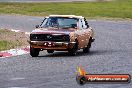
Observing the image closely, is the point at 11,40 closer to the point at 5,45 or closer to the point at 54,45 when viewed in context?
the point at 5,45

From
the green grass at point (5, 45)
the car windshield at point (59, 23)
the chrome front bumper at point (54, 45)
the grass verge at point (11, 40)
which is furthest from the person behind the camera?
the grass verge at point (11, 40)

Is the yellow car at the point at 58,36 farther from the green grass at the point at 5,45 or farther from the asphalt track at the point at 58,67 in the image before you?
the green grass at the point at 5,45

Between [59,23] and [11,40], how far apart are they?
20.0 feet

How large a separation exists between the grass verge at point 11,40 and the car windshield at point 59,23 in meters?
2.26

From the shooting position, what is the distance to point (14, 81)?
12297 millimetres

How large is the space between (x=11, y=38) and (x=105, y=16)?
22.9 m

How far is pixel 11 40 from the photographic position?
25.8 m

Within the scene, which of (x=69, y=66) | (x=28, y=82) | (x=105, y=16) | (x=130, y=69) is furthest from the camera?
(x=105, y=16)

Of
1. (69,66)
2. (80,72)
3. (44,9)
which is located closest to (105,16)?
(44,9)

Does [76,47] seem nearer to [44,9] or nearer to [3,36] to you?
[3,36]

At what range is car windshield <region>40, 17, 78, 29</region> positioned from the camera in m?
20.0

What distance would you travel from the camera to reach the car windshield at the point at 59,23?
20.0 metres

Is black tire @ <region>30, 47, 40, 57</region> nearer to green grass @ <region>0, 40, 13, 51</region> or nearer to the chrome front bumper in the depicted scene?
the chrome front bumper

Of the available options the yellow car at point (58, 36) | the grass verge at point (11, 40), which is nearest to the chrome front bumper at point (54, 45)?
the yellow car at point (58, 36)
